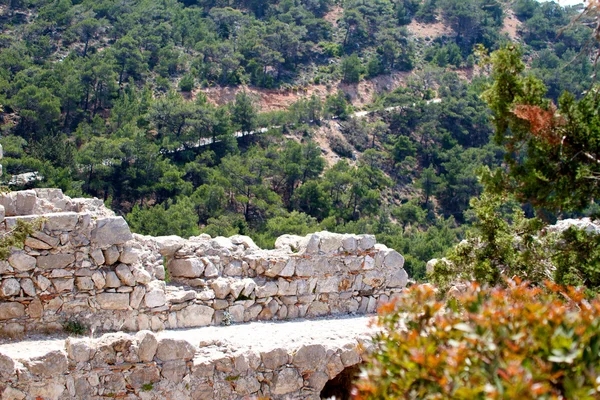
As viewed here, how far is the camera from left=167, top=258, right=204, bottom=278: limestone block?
995 cm

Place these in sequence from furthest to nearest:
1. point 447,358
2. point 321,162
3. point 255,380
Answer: point 321,162 → point 255,380 → point 447,358

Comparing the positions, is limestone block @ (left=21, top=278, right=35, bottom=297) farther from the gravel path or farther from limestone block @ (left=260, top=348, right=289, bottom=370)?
limestone block @ (left=260, top=348, right=289, bottom=370)

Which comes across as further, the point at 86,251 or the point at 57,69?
the point at 57,69

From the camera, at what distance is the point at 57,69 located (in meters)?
41.5

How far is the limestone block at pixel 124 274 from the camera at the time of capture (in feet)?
30.1

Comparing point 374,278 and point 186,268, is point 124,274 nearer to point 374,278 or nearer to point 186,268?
point 186,268

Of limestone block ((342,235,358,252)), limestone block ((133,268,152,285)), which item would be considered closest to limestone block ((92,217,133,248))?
limestone block ((133,268,152,285))

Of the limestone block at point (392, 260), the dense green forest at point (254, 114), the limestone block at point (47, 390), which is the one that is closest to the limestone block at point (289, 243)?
the limestone block at point (392, 260)

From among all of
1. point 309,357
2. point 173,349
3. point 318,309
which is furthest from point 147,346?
point 318,309

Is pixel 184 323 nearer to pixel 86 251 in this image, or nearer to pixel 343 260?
pixel 86 251

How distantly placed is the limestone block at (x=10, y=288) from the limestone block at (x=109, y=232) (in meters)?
1.08

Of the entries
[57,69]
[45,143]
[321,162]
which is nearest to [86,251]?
[45,143]

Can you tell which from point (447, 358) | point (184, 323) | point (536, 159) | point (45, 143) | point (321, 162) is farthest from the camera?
point (321, 162)

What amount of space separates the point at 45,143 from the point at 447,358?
3065 centimetres
